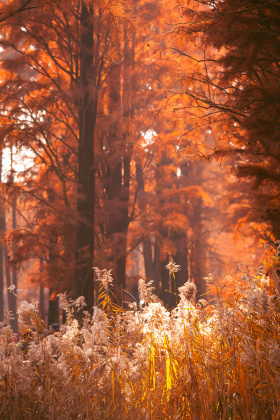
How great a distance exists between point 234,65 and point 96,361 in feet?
14.2

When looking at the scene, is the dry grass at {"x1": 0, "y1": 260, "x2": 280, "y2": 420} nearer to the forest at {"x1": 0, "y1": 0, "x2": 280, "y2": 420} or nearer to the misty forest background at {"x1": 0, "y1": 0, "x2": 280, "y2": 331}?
the forest at {"x1": 0, "y1": 0, "x2": 280, "y2": 420}

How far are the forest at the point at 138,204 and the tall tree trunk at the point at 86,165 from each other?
0.09 feet

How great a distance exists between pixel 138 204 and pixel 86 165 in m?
4.88

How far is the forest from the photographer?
348 centimetres

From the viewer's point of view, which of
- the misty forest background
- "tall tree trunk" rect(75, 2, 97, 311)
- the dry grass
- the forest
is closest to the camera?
the dry grass

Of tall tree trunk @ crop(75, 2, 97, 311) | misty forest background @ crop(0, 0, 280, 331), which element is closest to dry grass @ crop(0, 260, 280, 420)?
misty forest background @ crop(0, 0, 280, 331)

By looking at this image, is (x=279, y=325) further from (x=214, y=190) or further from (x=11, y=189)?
(x=214, y=190)

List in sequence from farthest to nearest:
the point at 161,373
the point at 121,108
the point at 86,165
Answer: the point at 121,108 → the point at 86,165 → the point at 161,373

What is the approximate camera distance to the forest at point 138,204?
3479mm

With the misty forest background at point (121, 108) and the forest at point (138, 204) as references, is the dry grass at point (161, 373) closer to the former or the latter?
the forest at point (138, 204)

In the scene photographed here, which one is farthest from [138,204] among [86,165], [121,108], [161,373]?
[161,373]

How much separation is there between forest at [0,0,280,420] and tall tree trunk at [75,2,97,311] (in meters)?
0.03

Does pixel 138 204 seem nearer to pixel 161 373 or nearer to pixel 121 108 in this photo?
pixel 121 108

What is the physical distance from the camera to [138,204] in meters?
14.0
